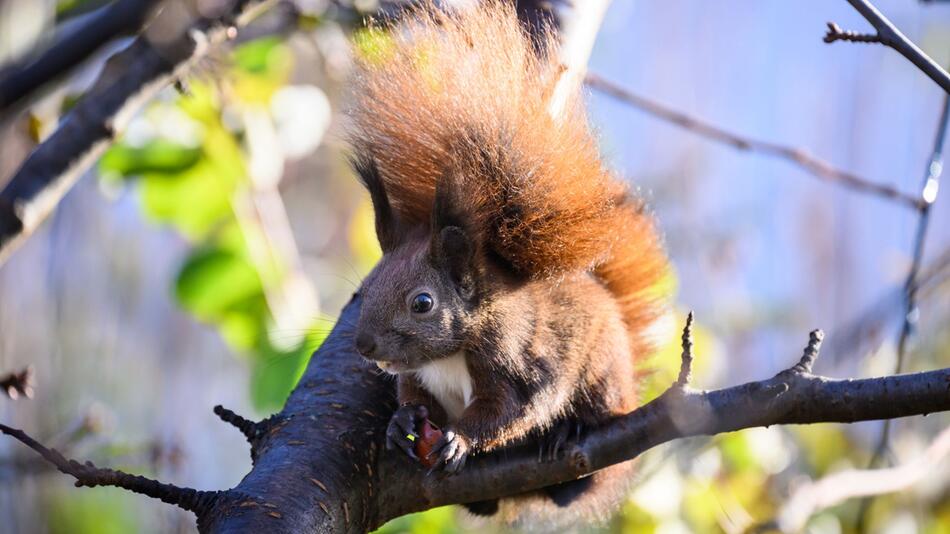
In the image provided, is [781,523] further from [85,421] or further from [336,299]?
[336,299]

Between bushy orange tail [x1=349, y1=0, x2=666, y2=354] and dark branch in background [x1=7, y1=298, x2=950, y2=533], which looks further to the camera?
bushy orange tail [x1=349, y1=0, x2=666, y2=354]

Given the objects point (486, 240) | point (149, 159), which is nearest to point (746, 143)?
point (486, 240)

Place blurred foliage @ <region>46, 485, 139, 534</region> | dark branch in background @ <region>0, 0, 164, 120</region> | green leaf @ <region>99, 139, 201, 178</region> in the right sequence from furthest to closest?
blurred foliage @ <region>46, 485, 139, 534</region>
green leaf @ <region>99, 139, 201, 178</region>
dark branch in background @ <region>0, 0, 164, 120</region>

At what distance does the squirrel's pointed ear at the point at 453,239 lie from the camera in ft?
7.07

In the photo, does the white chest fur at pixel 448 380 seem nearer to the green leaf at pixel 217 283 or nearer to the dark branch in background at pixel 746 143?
the dark branch in background at pixel 746 143

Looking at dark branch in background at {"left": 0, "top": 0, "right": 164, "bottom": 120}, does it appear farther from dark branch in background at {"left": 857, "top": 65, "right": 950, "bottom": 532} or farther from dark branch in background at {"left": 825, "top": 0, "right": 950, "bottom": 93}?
dark branch in background at {"left": 857, "top": 65, "right": 950, "bottom": 532}

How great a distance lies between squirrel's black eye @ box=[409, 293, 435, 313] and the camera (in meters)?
2.21

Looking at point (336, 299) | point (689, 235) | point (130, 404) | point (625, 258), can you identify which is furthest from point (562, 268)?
point (130, 404)

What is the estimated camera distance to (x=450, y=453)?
6.36 feet

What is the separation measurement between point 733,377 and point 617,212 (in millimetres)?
3572

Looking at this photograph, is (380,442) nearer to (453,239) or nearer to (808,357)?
(453,239)

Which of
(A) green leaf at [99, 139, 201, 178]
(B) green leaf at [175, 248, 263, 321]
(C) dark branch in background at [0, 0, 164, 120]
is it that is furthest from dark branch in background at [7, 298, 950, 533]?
(A) green leaf at [99, 139, 201, 178]

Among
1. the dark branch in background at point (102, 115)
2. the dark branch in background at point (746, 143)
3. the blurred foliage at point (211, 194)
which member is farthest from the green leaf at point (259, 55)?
the dark branch in background at point (102, 115)

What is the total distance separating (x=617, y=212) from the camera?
88.2 inches
